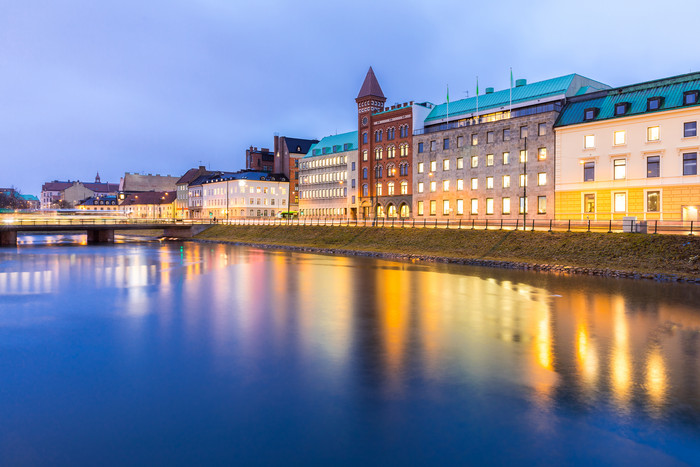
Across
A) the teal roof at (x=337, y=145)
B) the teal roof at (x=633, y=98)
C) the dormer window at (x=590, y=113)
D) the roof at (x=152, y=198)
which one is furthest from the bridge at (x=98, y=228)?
the dormer window at (x=590, y=113)

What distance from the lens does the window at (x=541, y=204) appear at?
6025 centimetres

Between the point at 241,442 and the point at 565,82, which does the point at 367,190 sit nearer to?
the point at 565,82

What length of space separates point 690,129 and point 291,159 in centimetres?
8918

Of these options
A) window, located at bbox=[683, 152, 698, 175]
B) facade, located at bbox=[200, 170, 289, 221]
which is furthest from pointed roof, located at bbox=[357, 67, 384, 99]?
window, located at bbox=[683, 152, 698, 175]

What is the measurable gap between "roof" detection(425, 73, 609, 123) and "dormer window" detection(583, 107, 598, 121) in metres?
5.28

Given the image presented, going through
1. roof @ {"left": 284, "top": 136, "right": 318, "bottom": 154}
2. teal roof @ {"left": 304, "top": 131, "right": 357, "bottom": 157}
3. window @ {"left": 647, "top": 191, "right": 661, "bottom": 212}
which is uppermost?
roof @ {"left": 284, "top": 136, "right": 318, "bottom": 154}

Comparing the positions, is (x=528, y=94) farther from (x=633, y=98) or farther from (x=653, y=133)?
(x=653, y=133)

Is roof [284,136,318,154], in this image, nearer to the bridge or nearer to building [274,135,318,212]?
building [274,135,318,212]

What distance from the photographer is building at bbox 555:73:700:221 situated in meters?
47.4

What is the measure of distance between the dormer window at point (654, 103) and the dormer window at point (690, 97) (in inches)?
92.2

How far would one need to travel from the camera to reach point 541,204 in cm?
6081

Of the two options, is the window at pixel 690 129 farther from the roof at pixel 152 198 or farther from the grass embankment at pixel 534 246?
the roof at pixel 152 198

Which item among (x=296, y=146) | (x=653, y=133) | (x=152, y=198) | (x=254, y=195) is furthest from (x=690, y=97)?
(x=152, y=198)

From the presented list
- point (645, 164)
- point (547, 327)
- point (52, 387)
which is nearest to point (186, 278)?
point (52, 387)
